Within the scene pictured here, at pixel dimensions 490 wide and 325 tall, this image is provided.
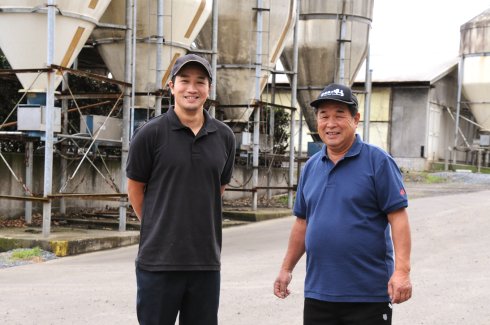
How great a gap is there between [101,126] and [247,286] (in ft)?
19.9

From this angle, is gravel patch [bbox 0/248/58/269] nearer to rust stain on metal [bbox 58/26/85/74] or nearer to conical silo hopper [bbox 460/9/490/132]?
rust stain on metal [bbox 58/26/85/74]

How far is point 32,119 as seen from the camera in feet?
40.8

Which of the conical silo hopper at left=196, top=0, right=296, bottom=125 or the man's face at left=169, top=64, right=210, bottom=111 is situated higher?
the conical silo hopper at left=196, top=0, right=296, bottom=125

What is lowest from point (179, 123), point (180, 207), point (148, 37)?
point (180, 207)

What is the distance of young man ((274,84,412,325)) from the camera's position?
403cm

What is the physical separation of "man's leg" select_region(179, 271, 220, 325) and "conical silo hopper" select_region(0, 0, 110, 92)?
899cm

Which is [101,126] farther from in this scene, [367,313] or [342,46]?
[367,313]

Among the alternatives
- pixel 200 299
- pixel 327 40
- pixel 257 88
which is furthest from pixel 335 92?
pixel 327 40

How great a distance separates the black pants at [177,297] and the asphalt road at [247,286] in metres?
2.95

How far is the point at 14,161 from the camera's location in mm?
15344

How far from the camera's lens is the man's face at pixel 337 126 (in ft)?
13.9

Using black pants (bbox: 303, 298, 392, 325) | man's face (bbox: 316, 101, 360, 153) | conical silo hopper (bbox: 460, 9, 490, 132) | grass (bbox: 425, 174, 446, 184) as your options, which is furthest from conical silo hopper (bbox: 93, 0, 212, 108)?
conical silo hopper (bbox: 460, 9, 490, 132)

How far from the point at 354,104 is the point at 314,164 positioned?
433 millimetres

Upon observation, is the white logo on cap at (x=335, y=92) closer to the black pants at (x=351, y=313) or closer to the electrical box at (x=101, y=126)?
the black pants at (x=351, y=313)
